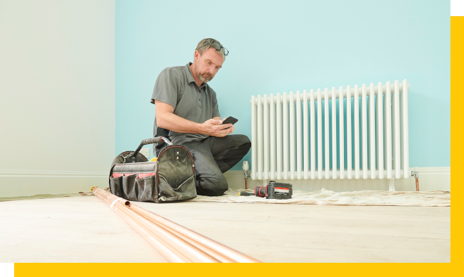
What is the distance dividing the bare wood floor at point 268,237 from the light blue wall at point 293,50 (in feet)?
4.02

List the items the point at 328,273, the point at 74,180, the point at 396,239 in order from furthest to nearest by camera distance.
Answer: the point at 74,180
the point at 396,239
the point at 328,273

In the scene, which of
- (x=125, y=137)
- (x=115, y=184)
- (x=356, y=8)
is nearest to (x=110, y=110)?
(x=125, y=137)

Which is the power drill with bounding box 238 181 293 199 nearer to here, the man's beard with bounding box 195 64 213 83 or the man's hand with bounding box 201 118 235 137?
the man's hand with bounding box 201 118 235 137

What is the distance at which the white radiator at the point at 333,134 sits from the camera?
181 cm

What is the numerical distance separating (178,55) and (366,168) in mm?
1800

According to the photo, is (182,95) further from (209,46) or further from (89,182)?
(89,182)

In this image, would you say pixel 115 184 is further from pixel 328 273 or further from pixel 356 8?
pixel 356 8

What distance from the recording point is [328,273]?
0.36 meters

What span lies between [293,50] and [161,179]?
143cm

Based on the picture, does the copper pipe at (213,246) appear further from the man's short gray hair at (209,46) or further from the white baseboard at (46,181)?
the white baseboard at (46,181)

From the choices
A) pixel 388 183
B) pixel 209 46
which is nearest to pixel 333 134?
pixel 388 183

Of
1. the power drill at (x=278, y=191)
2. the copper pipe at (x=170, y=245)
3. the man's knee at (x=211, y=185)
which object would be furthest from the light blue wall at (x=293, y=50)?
the copper pipe at (x=170, y=245)

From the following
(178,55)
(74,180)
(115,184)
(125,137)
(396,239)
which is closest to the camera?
(396,239)

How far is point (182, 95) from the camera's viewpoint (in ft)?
6.42
